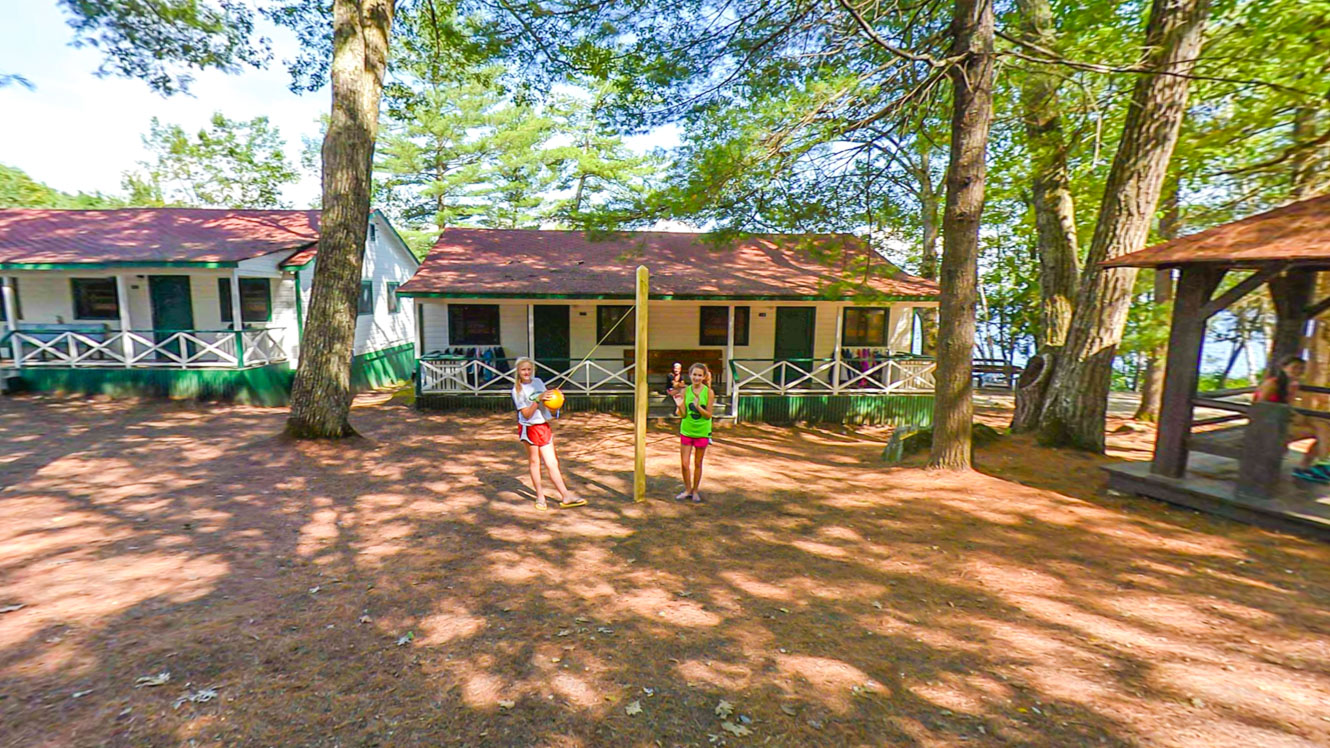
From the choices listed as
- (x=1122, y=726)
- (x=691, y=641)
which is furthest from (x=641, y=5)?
(x=1122, y=726)

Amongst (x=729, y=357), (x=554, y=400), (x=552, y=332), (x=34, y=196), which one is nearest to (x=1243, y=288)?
(x=554, y=400)

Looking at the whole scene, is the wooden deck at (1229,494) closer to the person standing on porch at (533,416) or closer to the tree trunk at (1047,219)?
the tree trunk at (1047,219)

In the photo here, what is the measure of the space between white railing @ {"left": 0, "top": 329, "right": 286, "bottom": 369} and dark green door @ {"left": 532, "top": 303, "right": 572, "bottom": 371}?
6.20 m

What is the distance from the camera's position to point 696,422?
674 cm

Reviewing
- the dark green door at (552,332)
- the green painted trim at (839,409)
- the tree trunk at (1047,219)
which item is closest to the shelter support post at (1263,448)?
the tree trunk at (1047,219)

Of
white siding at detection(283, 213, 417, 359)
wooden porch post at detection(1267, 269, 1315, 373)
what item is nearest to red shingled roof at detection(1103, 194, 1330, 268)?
wooden porch post at detection(1267, 269, 1315, 373)

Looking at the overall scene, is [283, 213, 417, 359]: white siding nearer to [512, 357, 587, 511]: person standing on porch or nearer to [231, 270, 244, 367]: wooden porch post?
[231, 270, 244, 367]: wooden porch post

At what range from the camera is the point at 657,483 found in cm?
796

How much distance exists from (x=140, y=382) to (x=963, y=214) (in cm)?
1643

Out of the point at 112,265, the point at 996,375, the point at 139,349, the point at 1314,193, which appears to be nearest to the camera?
the point at 1314,193

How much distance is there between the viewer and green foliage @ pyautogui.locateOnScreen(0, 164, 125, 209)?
111ft

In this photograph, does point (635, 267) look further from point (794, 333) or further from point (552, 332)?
point (794, 333)

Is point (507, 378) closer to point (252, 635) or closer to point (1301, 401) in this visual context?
point (252, 635)

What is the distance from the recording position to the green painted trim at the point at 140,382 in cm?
1301
